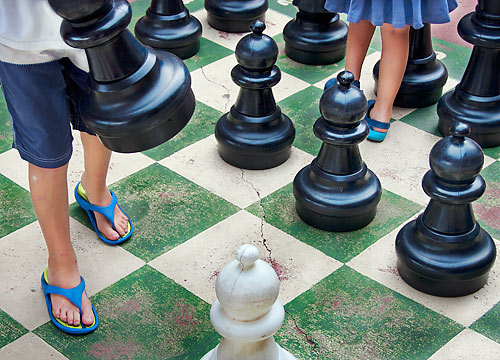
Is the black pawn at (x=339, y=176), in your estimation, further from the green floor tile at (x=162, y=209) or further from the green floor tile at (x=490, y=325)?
the green floor tile at (x=490, y=325)

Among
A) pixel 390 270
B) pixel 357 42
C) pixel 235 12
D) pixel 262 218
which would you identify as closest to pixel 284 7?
pixel 235 12

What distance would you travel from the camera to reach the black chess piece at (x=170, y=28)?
3.52 meters

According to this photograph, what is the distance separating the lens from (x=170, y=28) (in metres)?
3.53

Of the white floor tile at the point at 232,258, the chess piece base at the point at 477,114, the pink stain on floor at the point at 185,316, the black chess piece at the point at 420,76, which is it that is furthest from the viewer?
the black chess piece at the point at 420,76

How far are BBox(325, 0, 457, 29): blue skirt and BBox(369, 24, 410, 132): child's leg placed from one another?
9 centimetres

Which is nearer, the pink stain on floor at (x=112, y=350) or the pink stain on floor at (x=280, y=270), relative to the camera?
the pink stain on floor at (x=112, y=350)

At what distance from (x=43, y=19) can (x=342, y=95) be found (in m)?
1.07

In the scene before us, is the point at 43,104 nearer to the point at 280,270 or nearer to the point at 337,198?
the point at 280,270

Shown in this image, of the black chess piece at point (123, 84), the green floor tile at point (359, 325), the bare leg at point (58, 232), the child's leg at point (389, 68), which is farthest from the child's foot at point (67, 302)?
the child's leg at point (389, 68)

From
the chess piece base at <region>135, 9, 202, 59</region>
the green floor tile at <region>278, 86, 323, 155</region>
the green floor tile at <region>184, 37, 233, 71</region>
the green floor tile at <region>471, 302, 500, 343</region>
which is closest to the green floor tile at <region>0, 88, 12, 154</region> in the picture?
the chess piece base at <region>135, 9, 202, 59</region>

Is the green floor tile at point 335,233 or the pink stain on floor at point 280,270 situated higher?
the pink stain on floor at point 280,270

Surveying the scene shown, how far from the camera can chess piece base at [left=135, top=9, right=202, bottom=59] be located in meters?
3.52

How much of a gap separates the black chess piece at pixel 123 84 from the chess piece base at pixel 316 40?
2407 mm

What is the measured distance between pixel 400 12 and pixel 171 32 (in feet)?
4.05
